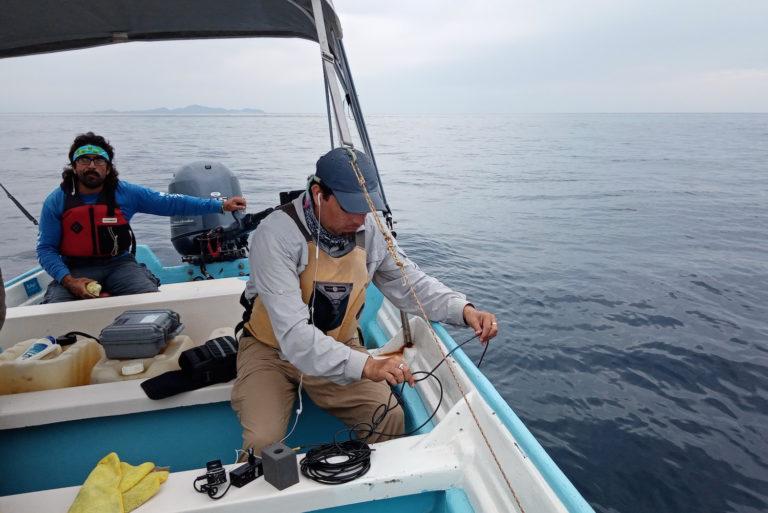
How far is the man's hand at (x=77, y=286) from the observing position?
3.69 meters

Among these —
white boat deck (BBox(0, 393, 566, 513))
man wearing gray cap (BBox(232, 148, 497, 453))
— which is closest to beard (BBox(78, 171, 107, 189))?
man wearing gray cap (BBox(232, 148, 497, 453))

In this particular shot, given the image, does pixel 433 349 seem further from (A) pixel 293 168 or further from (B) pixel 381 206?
(A) pixel 293 168

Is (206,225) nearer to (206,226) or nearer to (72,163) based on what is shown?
(206,226)

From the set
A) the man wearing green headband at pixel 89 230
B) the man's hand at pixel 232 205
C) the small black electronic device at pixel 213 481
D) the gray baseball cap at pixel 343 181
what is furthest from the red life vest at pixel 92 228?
the small black electronic device at pixel 213 481

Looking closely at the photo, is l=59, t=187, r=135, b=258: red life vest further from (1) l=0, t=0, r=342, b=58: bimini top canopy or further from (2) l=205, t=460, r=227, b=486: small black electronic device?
(2) l=205, t=460, r=227, b=486: small black electronic device

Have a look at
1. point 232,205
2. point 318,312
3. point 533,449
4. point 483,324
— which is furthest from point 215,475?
point 232,205

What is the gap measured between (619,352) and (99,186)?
5.31 metres

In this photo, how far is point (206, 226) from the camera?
18.2 feet

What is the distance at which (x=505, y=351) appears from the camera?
18.7ft

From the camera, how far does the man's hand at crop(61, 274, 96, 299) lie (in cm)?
369

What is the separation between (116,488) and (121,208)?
120 inches

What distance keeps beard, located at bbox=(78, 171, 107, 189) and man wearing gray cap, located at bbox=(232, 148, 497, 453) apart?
2223 millimetres

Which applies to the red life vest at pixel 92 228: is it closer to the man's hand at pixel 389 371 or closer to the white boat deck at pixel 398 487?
the white boat deck at pixel 398 487

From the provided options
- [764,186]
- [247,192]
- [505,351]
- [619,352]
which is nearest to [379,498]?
[505,351]
